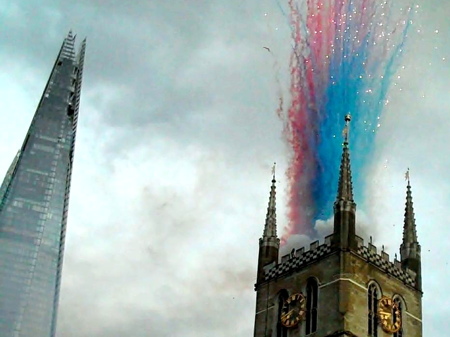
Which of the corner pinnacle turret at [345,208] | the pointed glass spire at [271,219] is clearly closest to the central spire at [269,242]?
the pointed glass spire at [271,219]

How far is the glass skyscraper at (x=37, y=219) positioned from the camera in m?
156

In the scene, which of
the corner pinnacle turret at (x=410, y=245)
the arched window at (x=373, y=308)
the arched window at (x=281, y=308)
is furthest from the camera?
the corner pinnacle turret at (x=410, y=245)

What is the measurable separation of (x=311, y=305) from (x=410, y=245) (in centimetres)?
1335

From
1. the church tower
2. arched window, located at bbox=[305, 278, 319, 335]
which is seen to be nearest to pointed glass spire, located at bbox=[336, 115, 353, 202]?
the church tower

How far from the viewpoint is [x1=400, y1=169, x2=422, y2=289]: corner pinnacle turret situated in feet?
260

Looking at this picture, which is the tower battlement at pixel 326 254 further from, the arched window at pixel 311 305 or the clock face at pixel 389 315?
the clock face at pixel 389 315

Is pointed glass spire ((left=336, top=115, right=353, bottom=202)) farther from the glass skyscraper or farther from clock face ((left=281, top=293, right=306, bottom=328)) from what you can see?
the glass skyscraper

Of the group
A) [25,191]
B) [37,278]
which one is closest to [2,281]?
[37,278]

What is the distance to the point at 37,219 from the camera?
528ft

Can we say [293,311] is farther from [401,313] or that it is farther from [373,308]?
[401,313]

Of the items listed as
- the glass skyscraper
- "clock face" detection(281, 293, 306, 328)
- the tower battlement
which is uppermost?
the glass skyscraper

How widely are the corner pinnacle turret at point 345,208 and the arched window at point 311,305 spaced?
3.97m

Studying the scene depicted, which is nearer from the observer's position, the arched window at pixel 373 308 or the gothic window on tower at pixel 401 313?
the arched window at pixel 373 308

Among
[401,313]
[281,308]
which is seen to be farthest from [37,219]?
[401,313]
